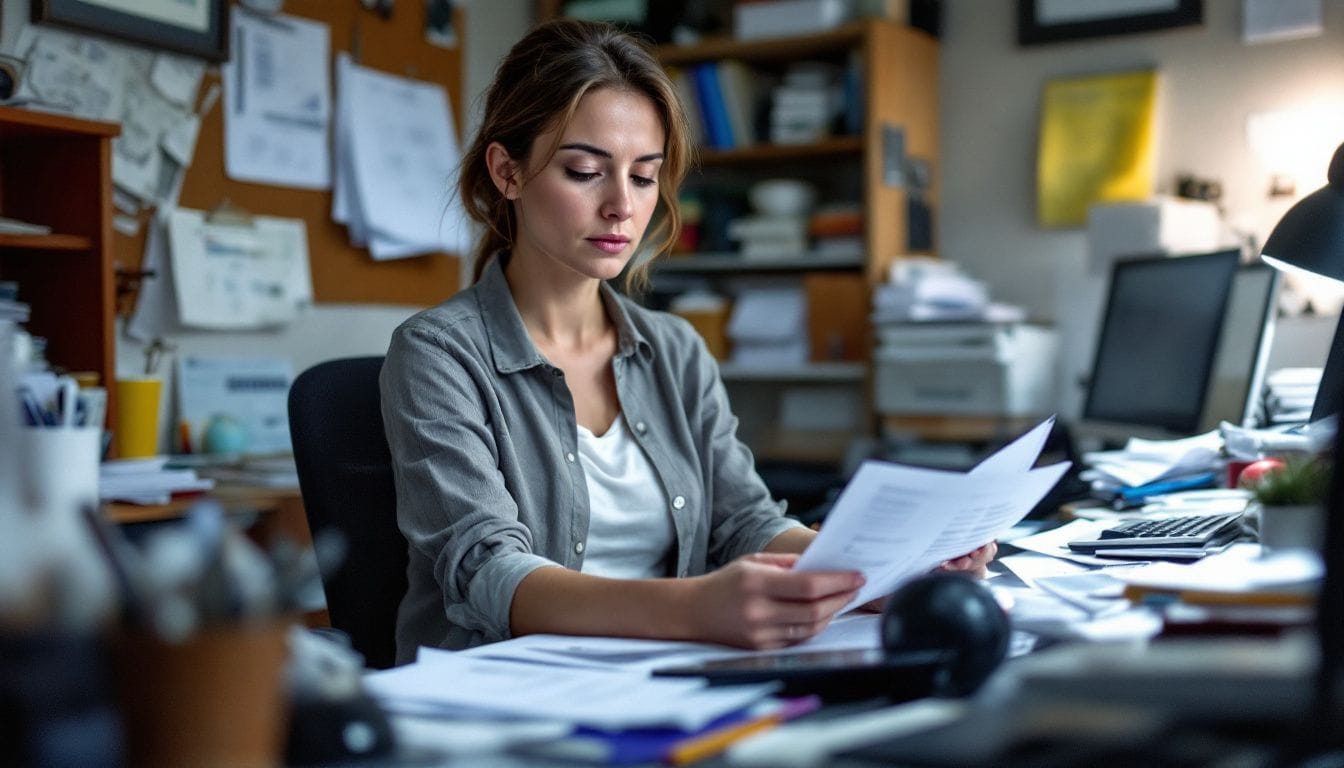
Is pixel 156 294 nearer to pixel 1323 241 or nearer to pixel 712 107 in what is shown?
pixel 712 107

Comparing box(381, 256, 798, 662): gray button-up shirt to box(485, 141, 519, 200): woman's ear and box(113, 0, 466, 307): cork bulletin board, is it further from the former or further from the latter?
box(113, 0, 466, 307): cork bulletin board

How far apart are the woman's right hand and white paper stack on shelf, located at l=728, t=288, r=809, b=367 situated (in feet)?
7.58

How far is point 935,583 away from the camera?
0.81 metres

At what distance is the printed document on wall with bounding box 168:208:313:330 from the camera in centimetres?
251

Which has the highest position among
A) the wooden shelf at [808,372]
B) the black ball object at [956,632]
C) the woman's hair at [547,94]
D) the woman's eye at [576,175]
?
the woman's hair at [547,94]

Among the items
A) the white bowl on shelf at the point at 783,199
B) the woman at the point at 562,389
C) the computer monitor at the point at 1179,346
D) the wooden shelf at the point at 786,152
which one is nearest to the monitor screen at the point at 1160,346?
the computer monitor at the point at 1179,346

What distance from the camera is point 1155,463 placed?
1782 mm

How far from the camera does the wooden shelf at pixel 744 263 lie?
10.5 ft

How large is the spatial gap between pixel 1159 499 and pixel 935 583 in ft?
3.24

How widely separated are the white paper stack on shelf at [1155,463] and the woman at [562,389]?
19.4 inches

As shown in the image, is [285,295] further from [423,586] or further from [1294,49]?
[1294,49]

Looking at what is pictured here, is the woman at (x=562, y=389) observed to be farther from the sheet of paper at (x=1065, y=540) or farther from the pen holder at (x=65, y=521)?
the pen holder at (x=65, y=521)

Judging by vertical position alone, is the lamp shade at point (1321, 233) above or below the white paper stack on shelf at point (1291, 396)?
above

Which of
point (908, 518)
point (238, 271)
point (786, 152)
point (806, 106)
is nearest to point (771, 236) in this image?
point (786, 152)
